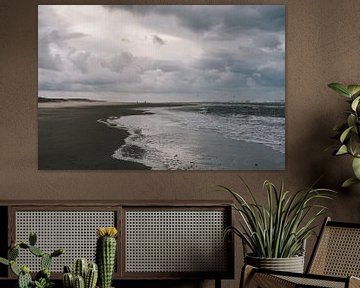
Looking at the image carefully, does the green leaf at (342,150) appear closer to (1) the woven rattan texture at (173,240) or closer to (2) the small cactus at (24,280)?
(1) the woven rattan texture at (173,240)

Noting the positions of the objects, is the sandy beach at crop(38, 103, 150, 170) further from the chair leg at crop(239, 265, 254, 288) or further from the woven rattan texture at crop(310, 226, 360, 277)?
the chair leg at crop(239, 265, 254, 288)

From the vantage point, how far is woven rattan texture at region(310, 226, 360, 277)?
456cm

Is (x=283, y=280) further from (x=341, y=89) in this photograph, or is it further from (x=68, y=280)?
(x=341, y=89)

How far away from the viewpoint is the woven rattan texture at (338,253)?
4.56 meters

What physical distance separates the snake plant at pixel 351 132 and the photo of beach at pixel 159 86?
0.50 meters

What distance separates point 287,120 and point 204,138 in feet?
2.09

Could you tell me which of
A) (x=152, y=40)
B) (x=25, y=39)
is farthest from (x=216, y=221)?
A: (x=25, y=39)

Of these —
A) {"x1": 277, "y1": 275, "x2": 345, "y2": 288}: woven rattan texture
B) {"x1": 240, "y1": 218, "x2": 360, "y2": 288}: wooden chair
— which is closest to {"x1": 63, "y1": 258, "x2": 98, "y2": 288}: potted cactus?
{"x1": 277, "y1": 275, "x2": 345, "y2": 288}: woven rattan texture

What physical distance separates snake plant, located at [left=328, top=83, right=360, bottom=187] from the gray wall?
29 cm

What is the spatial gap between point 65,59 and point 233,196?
162 cm

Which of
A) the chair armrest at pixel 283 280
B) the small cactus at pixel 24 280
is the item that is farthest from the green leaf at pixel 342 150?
the small cactus at pixel 24 280

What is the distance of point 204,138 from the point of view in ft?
19.1

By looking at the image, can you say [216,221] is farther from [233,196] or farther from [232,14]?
[232,14]

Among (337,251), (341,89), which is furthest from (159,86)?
(337,251)
